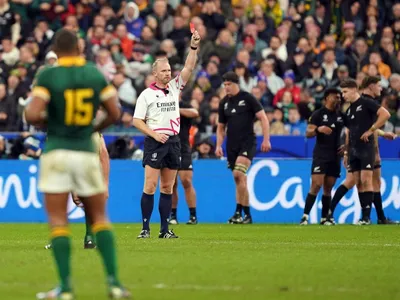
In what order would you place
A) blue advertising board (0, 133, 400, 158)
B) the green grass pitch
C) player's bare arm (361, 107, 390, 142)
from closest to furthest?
the green grass pitch < player's bare arm (361, 107, 390, 142) < blue advertising board (0, 133, 400, 158)

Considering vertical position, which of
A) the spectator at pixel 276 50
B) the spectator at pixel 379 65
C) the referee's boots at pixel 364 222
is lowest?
the referee's boots at pixel 364 222

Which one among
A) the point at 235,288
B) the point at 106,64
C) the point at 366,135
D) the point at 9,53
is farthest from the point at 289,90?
the point at 235,288

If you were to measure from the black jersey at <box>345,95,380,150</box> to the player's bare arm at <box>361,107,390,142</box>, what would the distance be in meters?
0.17

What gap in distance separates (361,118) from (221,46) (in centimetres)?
778

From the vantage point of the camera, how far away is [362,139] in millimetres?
21031

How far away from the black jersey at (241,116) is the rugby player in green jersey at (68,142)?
12.4m

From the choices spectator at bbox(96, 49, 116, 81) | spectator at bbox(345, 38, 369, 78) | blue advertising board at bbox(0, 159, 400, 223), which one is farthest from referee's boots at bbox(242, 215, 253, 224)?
spectator at bbox(345, 38, 369, 78)

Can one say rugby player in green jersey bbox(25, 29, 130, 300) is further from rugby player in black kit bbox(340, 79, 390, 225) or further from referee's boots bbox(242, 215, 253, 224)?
referee's boots bbox(242, 215, 253, 224)

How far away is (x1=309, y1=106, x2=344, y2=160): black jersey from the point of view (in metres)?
21.8

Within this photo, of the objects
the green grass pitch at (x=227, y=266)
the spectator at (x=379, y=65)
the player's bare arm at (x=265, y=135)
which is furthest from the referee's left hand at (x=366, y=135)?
the spectator at (x=379, y=65)

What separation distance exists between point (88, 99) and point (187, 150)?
12026mm

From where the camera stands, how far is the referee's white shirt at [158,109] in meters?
16.4

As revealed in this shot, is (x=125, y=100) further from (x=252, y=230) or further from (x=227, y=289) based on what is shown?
(x=227, y=289)

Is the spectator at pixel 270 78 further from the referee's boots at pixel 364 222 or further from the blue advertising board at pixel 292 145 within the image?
the referee's boots at pixel 364 222
